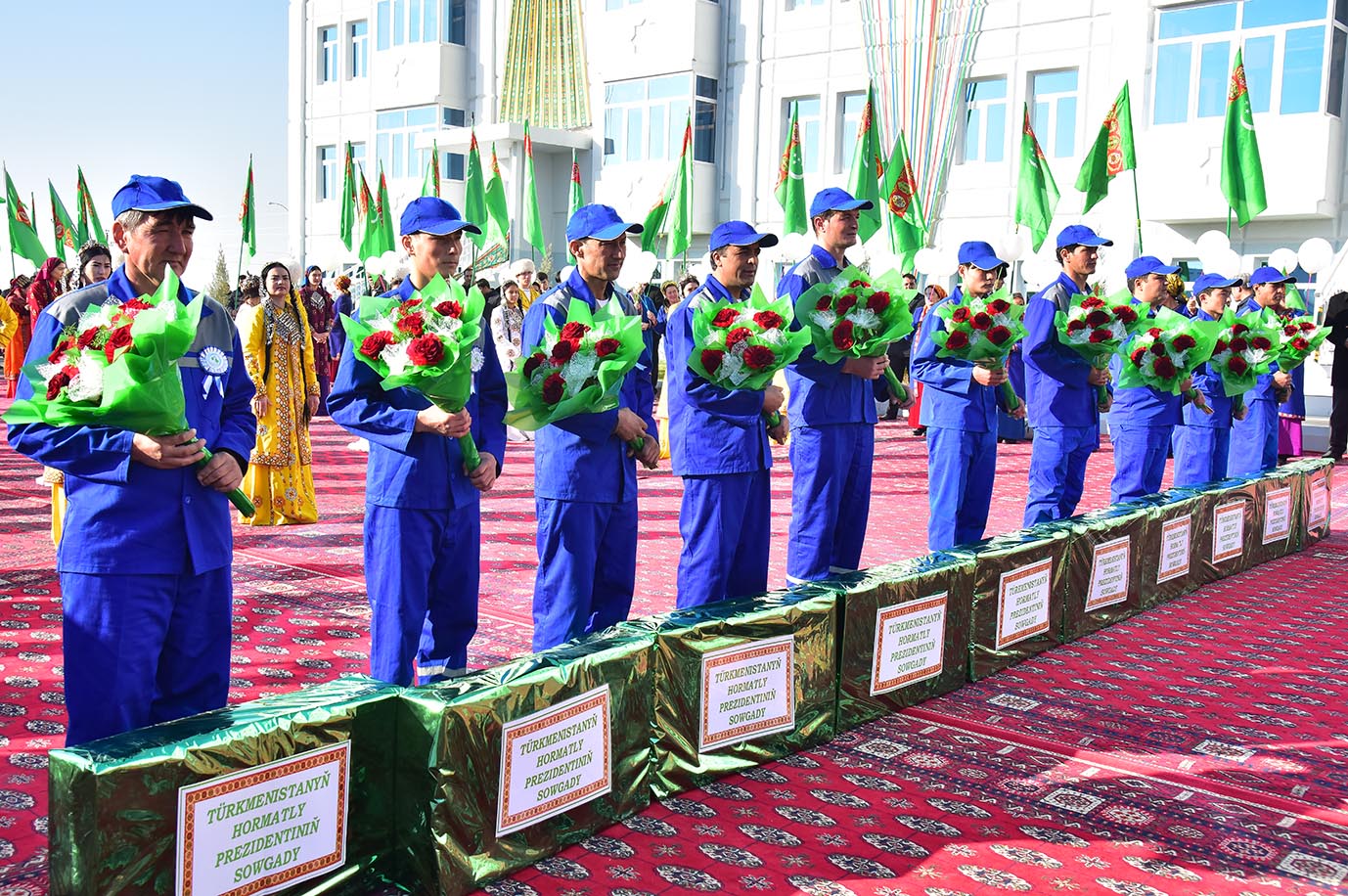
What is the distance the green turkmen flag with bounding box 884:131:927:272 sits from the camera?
1566cm

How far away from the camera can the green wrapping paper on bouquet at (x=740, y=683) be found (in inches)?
147

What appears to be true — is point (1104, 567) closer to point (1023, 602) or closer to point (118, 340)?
point (1023, 602)

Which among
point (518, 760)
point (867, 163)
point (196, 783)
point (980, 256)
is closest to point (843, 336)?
point (980, 256)

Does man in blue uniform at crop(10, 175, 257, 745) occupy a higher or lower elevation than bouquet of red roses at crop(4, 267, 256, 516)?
lower

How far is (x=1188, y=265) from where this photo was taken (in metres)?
17.8

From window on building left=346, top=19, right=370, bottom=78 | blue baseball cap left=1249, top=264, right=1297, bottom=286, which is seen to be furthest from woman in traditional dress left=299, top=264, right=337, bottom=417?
window on building left=346, top=19, right=370, bottom=78

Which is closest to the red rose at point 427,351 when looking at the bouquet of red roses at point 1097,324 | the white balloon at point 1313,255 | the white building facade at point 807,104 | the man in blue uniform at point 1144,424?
the bouquet of red roses at point 1097,324

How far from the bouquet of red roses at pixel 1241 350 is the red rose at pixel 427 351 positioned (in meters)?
6.46

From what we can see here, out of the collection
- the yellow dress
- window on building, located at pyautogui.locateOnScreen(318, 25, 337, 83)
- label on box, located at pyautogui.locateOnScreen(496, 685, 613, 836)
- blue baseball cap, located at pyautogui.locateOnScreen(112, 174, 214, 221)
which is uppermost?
window on building, located at pyautogui.locateOnScreen(318, 25, 337, 83)

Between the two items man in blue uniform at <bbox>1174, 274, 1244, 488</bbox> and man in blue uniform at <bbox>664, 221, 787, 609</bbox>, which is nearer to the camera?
man in blue uniform at <bbox>664, 221, 787, 609</bbox>

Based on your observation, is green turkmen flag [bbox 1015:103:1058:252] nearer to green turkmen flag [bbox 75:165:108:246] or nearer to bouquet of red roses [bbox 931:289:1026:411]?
bouquet of red roses [bbox 931:289:1026:411]

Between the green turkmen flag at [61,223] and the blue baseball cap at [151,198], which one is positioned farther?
the green turkmen flag at [61,223]

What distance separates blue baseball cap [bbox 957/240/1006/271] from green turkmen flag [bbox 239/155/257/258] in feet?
44.8

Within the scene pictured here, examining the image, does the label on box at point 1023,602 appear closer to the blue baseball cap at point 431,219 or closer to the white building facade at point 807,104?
the blue baseball cap at point 431,219
